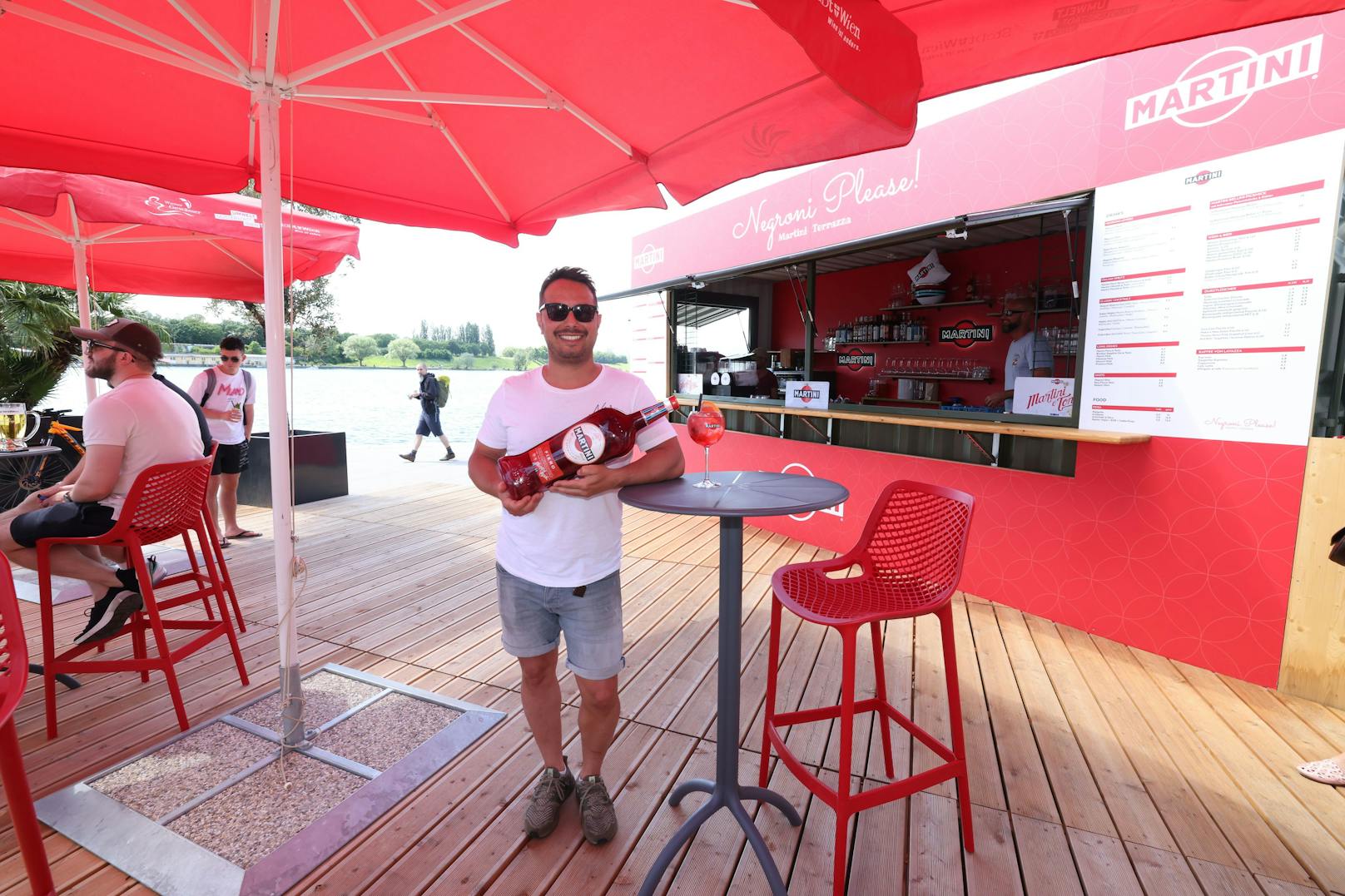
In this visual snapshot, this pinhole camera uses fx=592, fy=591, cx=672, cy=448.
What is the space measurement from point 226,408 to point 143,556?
2.58 metres

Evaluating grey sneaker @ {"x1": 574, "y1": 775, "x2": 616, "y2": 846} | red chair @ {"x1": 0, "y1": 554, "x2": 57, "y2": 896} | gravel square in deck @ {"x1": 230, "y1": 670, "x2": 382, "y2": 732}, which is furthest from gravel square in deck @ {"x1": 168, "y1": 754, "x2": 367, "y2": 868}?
grey sneaker @ {"x1": 574, "y1": 775, "x2": 616, "y2": 846}

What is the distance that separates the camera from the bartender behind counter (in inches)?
217

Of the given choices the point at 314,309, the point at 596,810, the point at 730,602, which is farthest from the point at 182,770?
the point at 314,309

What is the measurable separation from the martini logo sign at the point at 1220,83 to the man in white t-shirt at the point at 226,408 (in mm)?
6175

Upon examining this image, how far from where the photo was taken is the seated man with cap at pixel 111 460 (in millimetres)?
2346

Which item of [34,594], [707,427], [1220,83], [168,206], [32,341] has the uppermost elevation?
[1220,83]

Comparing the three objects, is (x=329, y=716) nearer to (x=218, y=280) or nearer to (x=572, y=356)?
(x=572, y=356)

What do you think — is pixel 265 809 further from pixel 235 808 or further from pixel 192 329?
pixel 192 329

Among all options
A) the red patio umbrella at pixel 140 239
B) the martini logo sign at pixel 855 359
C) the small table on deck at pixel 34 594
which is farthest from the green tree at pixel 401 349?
the small table on deck at pixel 34 594

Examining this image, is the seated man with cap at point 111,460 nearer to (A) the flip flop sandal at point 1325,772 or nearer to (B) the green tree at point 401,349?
(A) the flip flop sandal at point 1325,772

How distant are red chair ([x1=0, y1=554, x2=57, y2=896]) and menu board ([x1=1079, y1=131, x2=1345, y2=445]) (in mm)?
4356

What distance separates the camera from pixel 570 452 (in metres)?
1.54

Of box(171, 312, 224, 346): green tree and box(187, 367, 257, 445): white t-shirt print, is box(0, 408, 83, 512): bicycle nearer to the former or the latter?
box(187, 367, 257, 445): white t-shirt print

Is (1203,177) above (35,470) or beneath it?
above
